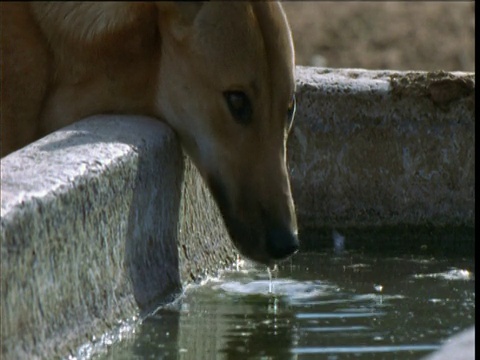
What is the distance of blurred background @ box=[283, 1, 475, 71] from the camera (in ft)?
32.0

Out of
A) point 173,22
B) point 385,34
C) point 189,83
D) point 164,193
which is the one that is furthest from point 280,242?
point 385,34

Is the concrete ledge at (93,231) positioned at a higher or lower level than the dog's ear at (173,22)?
lower

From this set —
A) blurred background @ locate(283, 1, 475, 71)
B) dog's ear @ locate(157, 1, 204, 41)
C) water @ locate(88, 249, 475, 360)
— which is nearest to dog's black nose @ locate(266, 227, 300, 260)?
water @ locate(88, 249, 475, 360)

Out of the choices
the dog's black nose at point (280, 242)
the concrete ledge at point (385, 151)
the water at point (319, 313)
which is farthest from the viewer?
the concrete ledge at point (385, 151)

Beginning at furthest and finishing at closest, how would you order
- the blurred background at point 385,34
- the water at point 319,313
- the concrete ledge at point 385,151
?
1. the blurred background at point 385,34
2. the concrete ledge at point 385,151
3. the water at point 319,313

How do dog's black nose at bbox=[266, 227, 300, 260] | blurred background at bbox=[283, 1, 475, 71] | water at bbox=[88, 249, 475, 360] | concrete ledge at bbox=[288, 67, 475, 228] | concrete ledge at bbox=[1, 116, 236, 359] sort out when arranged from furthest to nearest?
blurred background at bbox=[283, 1, 475, 71]
concrete ledge at bbox=[288, 67, 475, 228]
dog's black nose at bbox=[266, 227, 300, 260]
water at bbox=[88, 249, 475, 360]
concrete ledge at bbox=[1, 116, 236, 359]

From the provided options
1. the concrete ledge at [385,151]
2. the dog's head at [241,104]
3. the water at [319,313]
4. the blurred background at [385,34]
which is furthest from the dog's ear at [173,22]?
the blurred background at [385,34]

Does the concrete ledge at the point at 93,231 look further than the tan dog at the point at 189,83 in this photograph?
No

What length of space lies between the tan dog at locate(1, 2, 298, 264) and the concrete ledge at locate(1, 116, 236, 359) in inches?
4.7

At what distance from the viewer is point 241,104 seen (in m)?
3.80

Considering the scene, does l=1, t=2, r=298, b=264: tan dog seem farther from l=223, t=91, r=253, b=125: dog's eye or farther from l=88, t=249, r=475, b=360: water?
l=88, t=249, r=475, b=360: water

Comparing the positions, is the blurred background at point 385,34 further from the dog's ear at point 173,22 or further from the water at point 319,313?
the dog's ear at point 173,22

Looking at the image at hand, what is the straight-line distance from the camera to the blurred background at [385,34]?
9.76 m

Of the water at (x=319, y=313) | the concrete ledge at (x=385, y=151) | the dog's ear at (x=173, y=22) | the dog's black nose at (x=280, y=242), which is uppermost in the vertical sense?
the dog's ear at (x=173, y=22)
